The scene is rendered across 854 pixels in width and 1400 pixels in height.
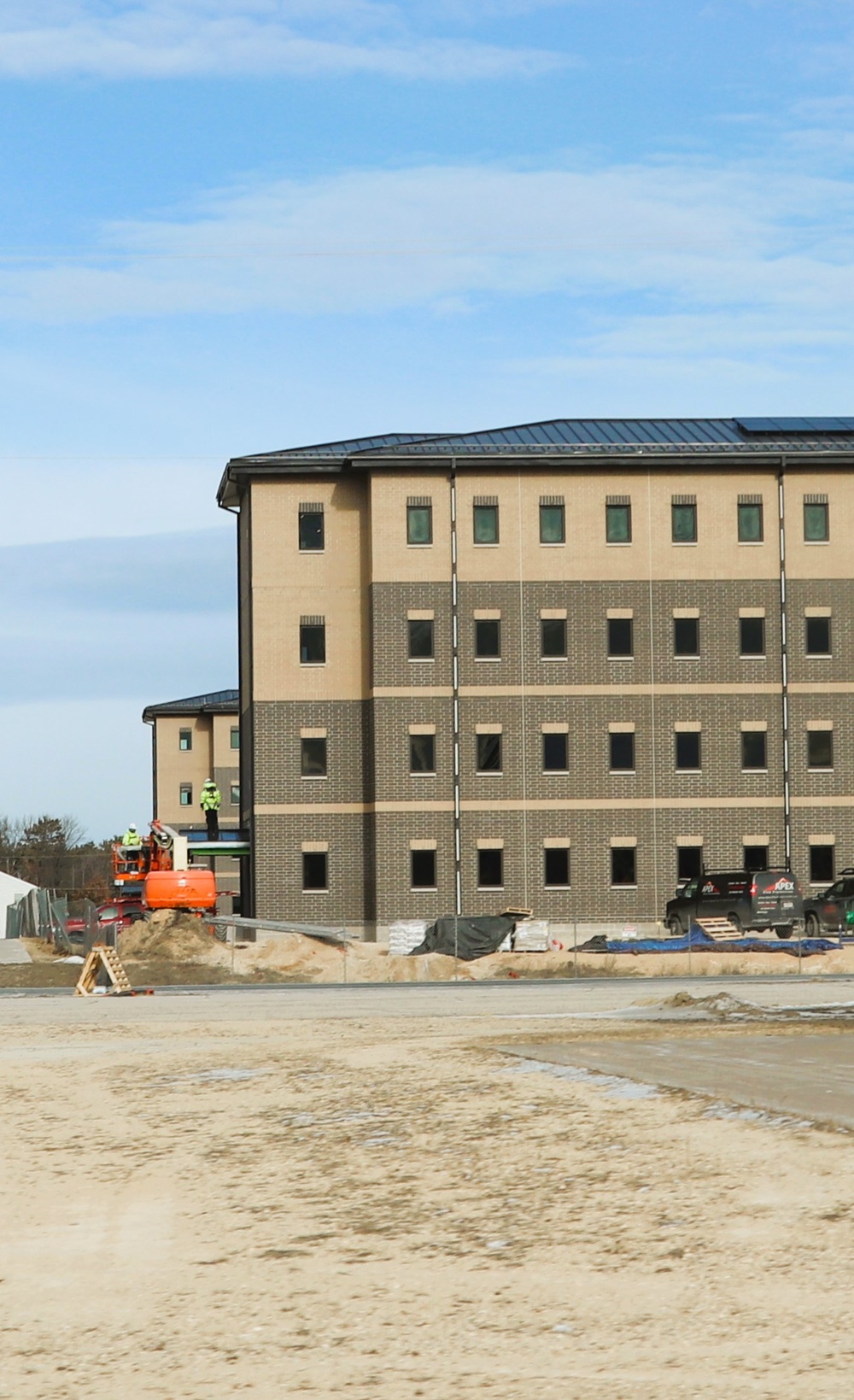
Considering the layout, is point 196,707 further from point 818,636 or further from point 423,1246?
point 423,1246

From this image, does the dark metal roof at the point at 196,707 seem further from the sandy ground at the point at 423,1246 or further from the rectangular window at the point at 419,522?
the sandy ground at the point at 423,1246

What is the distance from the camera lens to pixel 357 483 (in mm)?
60781

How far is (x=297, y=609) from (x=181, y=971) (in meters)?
17.7

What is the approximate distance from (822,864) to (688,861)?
4495 millimetres

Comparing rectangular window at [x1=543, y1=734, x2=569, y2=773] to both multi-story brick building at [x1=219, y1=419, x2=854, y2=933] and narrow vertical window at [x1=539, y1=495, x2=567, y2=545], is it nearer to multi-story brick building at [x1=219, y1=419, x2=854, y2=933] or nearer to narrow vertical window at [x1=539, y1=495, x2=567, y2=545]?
multi-story brick building at [x1=219, y1=419, x2=854, y2=933]

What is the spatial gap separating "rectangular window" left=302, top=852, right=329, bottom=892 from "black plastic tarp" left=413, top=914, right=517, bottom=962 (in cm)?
1007

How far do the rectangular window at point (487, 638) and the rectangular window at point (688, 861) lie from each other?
8885mm

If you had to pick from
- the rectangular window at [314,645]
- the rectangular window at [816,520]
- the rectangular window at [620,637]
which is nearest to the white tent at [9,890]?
the rectangular window at [314,645]

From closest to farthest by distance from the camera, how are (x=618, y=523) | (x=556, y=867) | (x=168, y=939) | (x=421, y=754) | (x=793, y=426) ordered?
(x=168, y=939)
(x=556, y=867)
(x=421, y=754)
(x=618, y=523)
(x=793, y=426)

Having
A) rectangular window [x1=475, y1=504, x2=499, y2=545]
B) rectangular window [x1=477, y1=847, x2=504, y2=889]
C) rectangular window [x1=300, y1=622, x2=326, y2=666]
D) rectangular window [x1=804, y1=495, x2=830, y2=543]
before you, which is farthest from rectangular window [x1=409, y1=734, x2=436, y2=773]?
rectangular window [x1=804, y1=495, x2=830, y2=543]

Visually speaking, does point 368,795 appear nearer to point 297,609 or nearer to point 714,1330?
point 297,609

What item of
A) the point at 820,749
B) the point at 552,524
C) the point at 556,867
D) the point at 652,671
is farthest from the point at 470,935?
the point at 820,749

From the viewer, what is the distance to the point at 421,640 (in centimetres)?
5969

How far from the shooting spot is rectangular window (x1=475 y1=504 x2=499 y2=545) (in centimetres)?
5984
